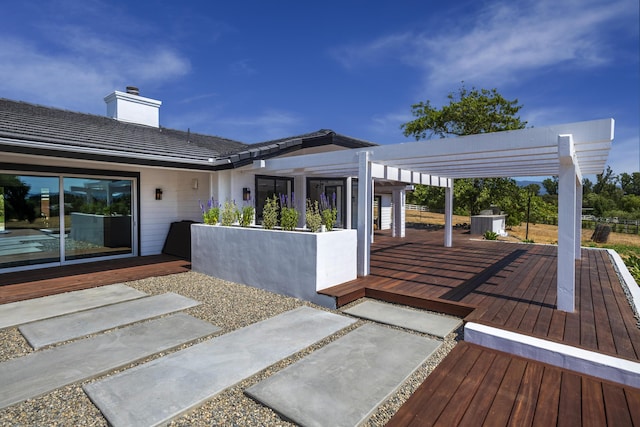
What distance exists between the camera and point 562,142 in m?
3.96

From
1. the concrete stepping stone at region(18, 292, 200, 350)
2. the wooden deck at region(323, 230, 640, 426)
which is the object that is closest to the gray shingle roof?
the concrete stepping stone at region(18, 292, 200, 350)

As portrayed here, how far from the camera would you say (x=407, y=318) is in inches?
177

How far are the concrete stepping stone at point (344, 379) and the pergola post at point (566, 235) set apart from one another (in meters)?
2.05

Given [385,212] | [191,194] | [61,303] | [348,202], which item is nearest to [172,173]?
[191,194]

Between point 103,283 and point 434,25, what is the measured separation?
13.3 metres

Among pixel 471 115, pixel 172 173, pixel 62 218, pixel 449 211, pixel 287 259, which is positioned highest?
pixel 471 115

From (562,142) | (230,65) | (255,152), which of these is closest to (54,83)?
(230,65)

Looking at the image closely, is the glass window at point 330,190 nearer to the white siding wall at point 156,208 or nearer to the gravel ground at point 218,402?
the white siding wall at point 156,208

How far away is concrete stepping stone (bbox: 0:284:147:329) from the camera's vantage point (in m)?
4.51

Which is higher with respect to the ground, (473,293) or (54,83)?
(54,83)

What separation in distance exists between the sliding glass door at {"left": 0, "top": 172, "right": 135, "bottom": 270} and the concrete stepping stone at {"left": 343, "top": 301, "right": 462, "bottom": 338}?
701cm

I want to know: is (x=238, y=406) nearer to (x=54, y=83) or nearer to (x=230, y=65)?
(x=230, y=65)

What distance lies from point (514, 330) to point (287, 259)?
11.2 ft

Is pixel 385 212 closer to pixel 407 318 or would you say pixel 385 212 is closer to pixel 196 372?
pixel 407 318
